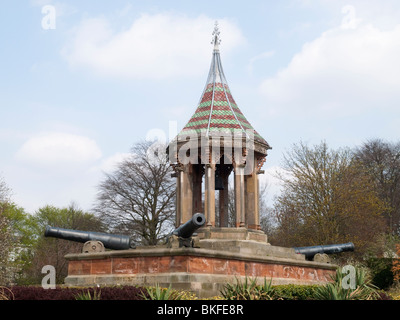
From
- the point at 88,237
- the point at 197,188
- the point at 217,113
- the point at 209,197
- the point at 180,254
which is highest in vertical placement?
the point at 217,113

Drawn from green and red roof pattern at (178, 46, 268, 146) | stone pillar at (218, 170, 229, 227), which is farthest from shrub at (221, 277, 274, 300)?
stone pillar at (218, 170, 229, 227)

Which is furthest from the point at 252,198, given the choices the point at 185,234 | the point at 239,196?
the point at 185,234

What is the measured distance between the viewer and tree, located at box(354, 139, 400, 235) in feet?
126

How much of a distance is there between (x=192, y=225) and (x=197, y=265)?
3.64ft

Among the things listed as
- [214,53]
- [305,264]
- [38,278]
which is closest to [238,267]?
[305,264]

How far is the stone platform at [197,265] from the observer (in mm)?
11992

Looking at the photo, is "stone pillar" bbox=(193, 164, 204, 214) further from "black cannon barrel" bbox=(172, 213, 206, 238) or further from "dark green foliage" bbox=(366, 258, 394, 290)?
"dark green foliage" bbox=(366, 258, 394, 290)

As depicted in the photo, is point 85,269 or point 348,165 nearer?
point 85,269

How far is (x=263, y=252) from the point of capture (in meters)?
15.7

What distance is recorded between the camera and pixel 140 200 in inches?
1272

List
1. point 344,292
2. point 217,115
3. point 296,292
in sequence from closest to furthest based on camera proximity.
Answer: point 344,292, point 296,292, point 217,115

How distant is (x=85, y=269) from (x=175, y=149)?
21.0 feet

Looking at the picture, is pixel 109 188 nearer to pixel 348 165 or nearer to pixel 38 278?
pixel 38 278

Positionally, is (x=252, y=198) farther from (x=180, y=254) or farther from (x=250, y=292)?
(x=250, y=292)
